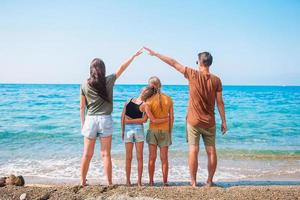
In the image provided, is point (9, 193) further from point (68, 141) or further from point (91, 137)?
point (68, 141)

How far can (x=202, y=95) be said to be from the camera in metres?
5.14

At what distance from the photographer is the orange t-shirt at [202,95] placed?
5129mm

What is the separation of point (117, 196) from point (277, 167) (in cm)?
508

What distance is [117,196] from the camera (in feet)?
14.7

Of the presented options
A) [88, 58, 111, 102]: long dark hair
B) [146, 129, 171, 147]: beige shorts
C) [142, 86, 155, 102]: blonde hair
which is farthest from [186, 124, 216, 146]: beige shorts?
[88, 58, 111, 102]: long dark hair

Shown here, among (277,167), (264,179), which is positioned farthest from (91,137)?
(277,167)

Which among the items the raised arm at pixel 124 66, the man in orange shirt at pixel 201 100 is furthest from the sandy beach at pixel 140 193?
the raised arm at pixel 124 66

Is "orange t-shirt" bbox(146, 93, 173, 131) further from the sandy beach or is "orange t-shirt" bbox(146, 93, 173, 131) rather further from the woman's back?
the sandy beach

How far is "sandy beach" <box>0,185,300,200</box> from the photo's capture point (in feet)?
15.0

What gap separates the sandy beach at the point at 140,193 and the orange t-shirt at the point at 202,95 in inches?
40.8

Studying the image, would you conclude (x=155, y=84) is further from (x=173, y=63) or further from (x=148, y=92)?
(x=173, y=63)

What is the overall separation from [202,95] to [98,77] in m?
1.60

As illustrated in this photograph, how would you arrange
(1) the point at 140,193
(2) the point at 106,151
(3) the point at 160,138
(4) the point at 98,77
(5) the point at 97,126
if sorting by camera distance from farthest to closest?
1. (3) the point at 160,138
2. (2) the point at 106,151
3. (5) the point at 97,126
4. (4) the point at 98,77
5. (1) the point at 140,193

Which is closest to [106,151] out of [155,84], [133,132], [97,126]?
[97,126]
